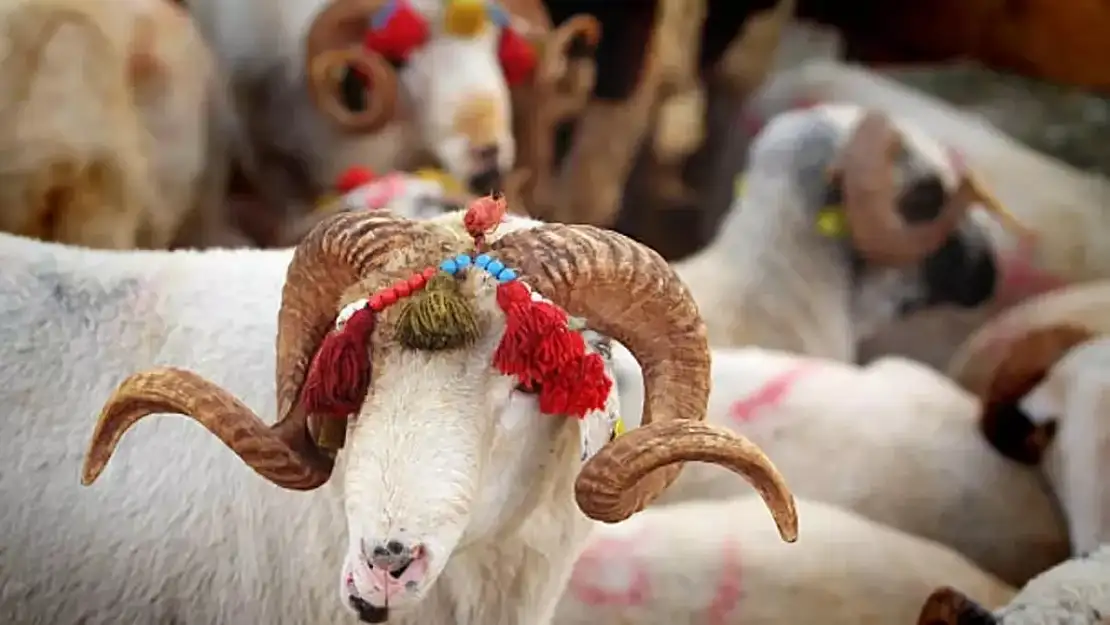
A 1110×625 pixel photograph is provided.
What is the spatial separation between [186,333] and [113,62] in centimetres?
59

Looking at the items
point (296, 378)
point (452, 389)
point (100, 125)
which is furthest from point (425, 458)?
point (100, 125)

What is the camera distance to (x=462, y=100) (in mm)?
2090

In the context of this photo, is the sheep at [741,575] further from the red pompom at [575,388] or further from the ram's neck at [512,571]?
the red pompom at [575,388]

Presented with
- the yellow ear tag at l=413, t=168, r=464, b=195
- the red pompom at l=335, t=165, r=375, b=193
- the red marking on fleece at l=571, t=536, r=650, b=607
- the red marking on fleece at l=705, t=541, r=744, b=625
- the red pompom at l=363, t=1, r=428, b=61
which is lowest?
the red marking on fleece at l=705, t=541, r=744, b=625

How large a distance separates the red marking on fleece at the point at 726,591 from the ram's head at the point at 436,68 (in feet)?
2.58

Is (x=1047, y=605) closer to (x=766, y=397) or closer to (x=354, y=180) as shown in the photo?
(x=766, y=397)

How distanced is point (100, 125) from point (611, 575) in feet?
2.96

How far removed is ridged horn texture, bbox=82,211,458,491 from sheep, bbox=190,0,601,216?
3.61ft

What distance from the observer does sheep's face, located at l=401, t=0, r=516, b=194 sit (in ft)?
6.87

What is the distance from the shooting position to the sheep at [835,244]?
216 cm

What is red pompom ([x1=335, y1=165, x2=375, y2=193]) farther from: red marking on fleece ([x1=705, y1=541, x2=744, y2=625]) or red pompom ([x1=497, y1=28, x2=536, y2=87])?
red marking on fleece ([x1=705, y1=541, x2=744, y2=625])

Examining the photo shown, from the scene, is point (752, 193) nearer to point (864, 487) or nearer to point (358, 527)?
point (864, 487)

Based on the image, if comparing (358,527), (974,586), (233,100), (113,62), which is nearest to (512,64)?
(233,100)

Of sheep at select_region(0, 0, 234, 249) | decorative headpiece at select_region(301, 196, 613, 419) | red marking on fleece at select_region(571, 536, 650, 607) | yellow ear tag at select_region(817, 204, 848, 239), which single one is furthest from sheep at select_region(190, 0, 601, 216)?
decorative headpiece at select_region(301, 196, 613, 419)
